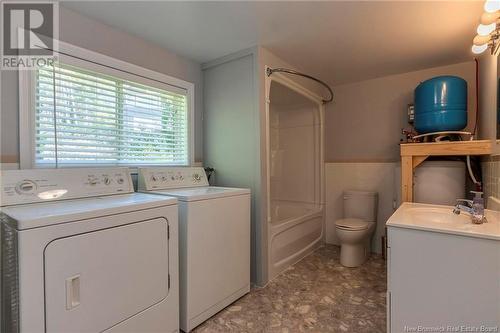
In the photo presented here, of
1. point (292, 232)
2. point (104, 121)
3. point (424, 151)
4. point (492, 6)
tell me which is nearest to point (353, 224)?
point (292, 232)

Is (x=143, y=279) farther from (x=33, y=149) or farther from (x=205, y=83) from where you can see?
(x=205, y=83)

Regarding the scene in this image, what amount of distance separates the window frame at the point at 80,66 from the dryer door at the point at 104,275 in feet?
2.59

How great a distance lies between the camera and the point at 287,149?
3.59m

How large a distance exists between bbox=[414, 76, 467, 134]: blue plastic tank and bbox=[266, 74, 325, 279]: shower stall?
1205 millimetres

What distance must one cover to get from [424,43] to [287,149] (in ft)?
6.21

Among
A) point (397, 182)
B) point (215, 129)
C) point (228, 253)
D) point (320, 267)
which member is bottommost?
point (320, 267)

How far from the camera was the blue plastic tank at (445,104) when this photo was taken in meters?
2.17

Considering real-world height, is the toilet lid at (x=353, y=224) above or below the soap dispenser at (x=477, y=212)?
below

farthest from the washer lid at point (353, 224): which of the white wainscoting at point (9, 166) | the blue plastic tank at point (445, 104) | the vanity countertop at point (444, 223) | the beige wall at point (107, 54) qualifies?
the white wainscoting at point (9, 166)

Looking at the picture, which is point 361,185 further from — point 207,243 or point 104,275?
point 104,275

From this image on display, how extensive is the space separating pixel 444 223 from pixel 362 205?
1521 millimetres

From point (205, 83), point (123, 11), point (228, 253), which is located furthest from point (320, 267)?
point (123, 11)

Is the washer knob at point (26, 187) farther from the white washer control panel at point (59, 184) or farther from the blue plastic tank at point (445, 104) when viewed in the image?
the blue plastic tank at point (445, 104)

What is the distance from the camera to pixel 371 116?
10.2ft
